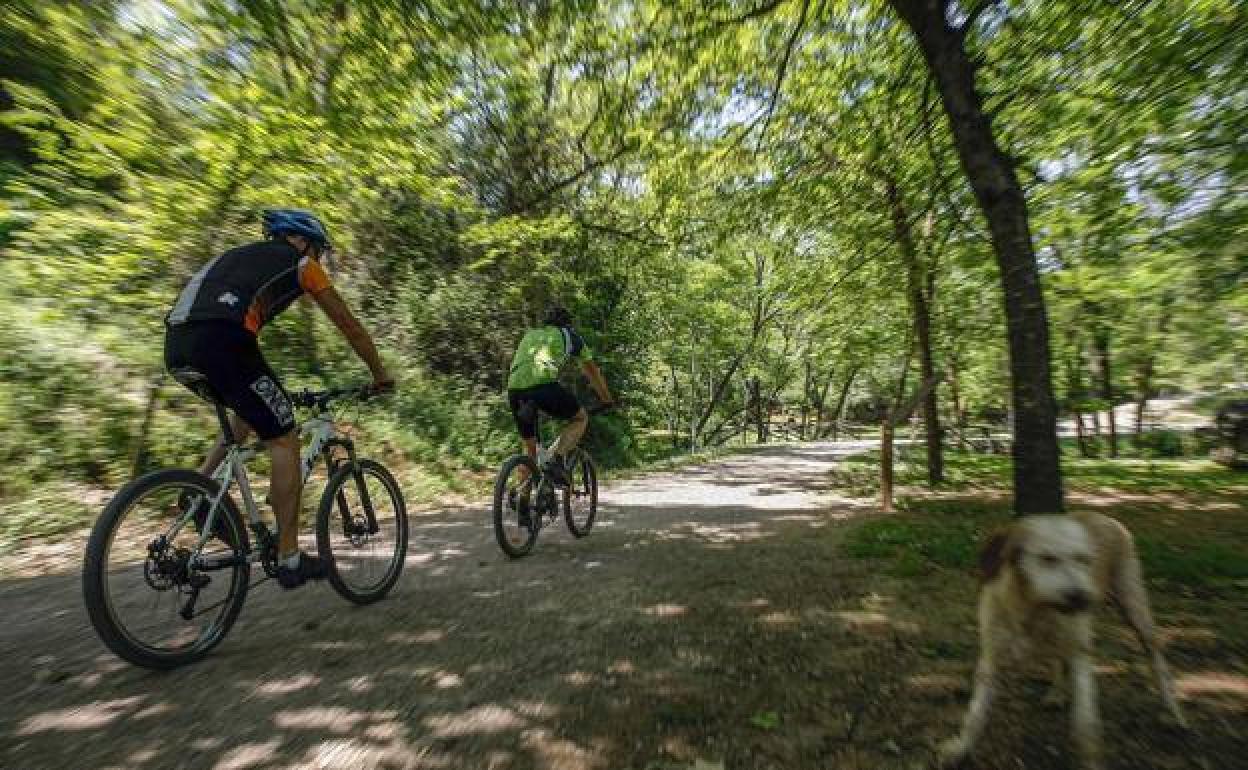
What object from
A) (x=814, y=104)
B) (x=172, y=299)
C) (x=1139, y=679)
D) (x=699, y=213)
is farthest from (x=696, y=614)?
(x=172, y=299)

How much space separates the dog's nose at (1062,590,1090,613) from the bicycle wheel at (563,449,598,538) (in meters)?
4.27

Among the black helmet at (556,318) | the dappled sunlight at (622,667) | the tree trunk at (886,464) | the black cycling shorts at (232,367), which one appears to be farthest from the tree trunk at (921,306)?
the black cycling shorts at (232,367)

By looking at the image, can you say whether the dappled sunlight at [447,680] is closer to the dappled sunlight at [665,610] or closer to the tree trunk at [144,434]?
the dappled sunlight at [665,610]

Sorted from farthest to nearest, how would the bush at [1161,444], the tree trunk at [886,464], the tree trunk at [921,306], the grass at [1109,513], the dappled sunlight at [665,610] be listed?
the bush at [1161,444] → the tree trunk at [921,306] → the tree trunk at [886,464] → the grass at [1109,513] → the dappled sunlight at [665,610]

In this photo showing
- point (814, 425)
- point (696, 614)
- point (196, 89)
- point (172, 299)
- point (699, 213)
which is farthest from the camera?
point (814, 425)

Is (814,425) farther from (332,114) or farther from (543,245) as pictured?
(332,114)

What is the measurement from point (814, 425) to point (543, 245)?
3920 cm

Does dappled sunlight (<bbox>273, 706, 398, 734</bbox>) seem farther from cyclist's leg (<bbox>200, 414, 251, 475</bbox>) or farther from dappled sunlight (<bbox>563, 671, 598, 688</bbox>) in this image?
cyclist's leg (<bbox>200, 414, 251, 475</bbox>)

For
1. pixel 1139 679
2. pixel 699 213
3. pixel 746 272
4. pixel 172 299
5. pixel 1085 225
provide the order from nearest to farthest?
pixel 1139 679 → pixel 1085 225 → pixel 172 299 → pixel 699 213 → pixel 746 272

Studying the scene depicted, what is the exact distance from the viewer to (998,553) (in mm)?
2135

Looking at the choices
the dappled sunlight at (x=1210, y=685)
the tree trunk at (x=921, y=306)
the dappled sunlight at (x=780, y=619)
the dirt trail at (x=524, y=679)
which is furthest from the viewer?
the tree trunk at (x=921, y=306)

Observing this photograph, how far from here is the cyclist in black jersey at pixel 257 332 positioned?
2.74 metres

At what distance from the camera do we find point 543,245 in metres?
12.8

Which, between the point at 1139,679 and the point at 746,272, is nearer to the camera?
the point at 1139,679
